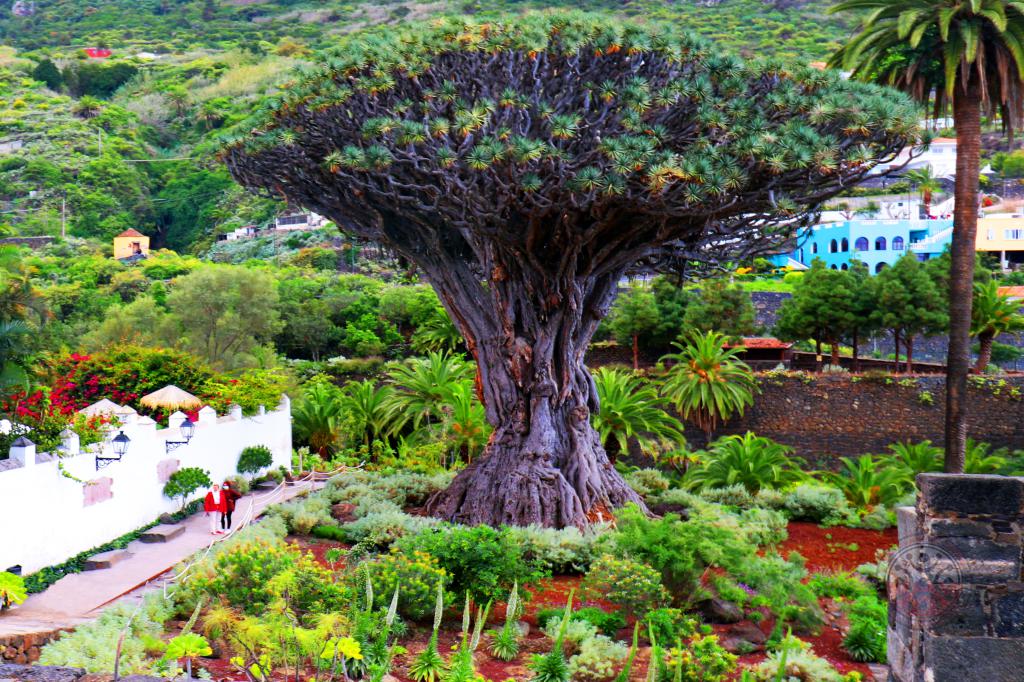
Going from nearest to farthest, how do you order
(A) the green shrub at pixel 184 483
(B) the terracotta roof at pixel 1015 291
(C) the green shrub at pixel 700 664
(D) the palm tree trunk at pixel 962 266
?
1. (C) the green shrub at pixel 700 664
2. (A) the green shrub at pixel 184 483
3. (D) the palm tree trunk at pixel 962 266
4. (B) the terracotta roof at pixel 1015 291

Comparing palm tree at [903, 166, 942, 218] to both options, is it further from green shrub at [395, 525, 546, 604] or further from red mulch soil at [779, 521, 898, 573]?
green shrub at [395, 525, 546, 604]

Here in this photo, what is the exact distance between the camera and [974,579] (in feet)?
18.5

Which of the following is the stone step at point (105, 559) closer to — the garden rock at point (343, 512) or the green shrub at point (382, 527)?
the green shrub at point (382, 527)

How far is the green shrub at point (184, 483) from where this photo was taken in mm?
16266

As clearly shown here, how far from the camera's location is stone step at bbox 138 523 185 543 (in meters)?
14.6

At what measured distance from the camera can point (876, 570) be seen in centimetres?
1207

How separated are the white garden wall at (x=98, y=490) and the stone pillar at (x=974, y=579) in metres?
10.3

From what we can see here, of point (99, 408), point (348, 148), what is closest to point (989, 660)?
point (348, 148)

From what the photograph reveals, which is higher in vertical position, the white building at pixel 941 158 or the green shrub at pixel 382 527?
the white building at pixel 941 158

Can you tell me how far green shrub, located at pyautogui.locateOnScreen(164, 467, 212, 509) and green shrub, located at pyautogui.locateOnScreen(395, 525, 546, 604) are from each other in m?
7.12

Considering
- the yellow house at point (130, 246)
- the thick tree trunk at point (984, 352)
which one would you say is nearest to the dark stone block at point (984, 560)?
the thick tree trunk at point (984, 352)

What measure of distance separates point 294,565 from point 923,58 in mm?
14817

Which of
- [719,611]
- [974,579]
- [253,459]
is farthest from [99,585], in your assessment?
[974,579]

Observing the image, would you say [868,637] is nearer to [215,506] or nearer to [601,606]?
[601,606]
